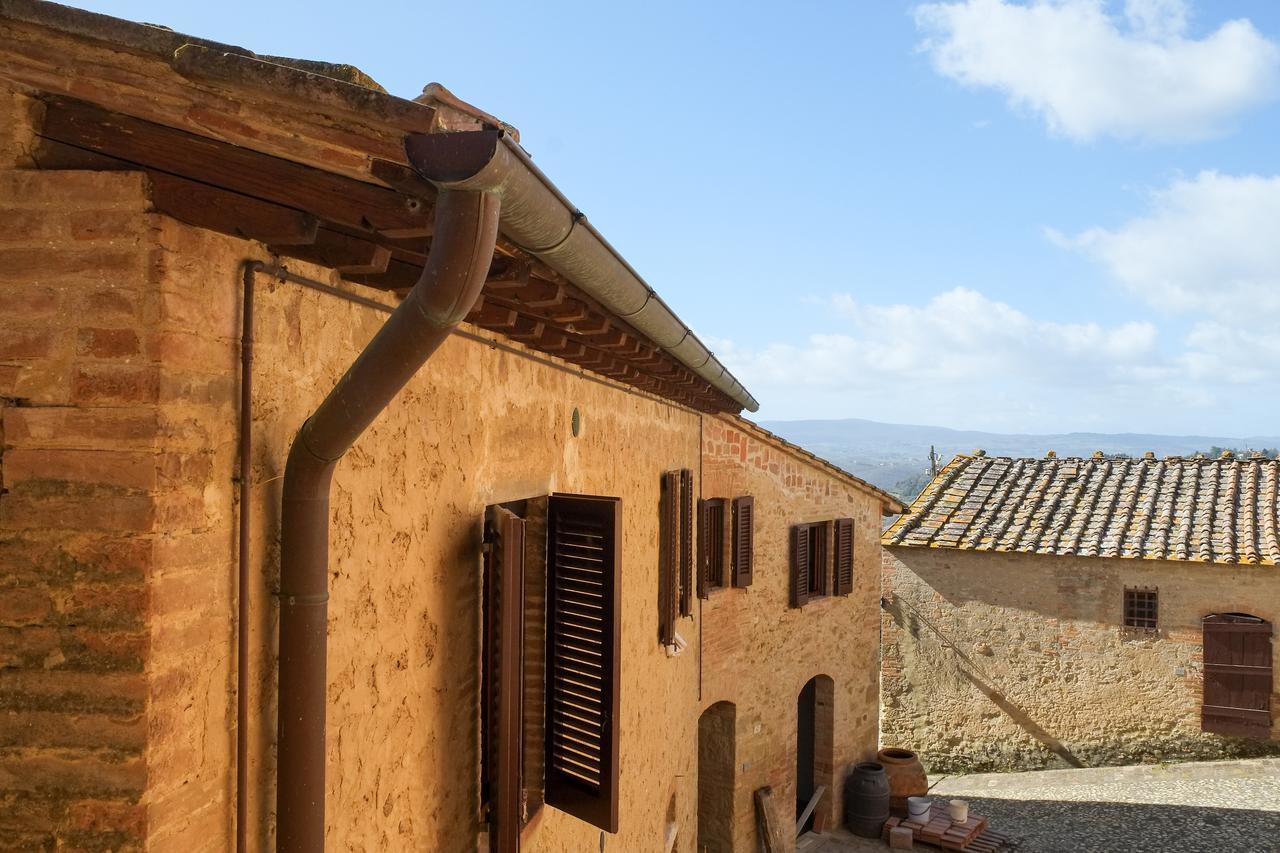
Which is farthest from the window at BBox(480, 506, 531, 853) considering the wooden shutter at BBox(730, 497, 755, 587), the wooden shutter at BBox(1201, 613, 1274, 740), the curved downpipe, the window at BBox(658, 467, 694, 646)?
the wooden shutter at BBox(1201, 613, 1274, 740)

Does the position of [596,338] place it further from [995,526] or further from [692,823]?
[995,526]

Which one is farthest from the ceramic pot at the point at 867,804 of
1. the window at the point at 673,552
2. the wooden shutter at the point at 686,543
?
the window at the point at 673,552

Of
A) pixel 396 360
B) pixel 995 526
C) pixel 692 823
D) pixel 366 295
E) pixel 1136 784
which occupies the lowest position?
A: pixel 1136 784

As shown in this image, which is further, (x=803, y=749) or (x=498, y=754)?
(x=803, y=749)

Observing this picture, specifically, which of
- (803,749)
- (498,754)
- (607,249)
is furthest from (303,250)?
(803,749)

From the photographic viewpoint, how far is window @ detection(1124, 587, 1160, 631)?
542 inches

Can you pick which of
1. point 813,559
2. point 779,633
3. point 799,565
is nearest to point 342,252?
point 779,633

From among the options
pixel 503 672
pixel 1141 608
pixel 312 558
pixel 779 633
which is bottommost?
pixel 1141 608

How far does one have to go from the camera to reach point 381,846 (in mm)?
2803

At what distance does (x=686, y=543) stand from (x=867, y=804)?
6.31 m

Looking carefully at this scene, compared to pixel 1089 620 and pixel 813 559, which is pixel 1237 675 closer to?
pixel 1089 620

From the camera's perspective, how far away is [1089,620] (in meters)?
14.1

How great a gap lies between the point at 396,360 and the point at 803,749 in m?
12.2

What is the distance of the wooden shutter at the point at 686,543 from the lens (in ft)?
25.0
